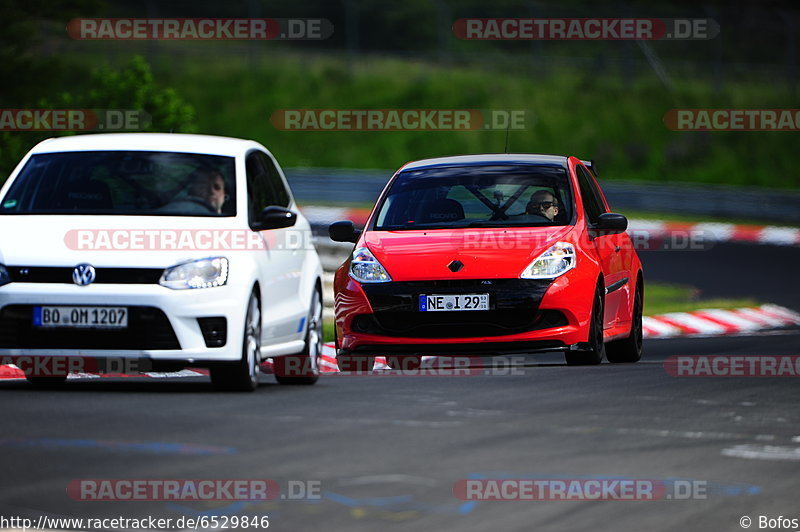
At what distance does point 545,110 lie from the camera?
51344 millimetres

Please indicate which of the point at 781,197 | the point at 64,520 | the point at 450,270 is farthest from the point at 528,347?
the point at 781,197

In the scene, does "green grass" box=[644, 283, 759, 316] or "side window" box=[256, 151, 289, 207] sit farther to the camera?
"green grass" box=[644, 283, 759, 316]

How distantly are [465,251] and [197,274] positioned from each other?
234 centimetres

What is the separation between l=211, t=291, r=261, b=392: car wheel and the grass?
31.2 ft

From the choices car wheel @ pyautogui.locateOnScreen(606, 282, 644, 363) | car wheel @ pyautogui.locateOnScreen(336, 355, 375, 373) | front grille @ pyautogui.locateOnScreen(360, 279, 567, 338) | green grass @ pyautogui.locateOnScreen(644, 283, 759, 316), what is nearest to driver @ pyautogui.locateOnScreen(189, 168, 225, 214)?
front grille @ pyautogui.locateOnScreen(360, 279, 567, 338)

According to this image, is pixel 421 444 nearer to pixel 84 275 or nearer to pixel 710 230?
pixel 84 275

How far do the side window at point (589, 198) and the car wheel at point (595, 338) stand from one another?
90 centimetres

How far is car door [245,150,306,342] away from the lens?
11.3 meters

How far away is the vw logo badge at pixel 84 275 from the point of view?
34.0 ft

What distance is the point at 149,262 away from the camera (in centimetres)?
1041

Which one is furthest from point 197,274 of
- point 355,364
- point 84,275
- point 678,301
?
point 678,301

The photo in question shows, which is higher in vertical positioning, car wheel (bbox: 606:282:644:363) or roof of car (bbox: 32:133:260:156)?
roof of car (bbox: 32:133:260:156)

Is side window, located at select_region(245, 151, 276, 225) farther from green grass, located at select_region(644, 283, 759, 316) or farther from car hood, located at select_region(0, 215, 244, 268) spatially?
green grass, located at select_region(644, 283, 759, 316)

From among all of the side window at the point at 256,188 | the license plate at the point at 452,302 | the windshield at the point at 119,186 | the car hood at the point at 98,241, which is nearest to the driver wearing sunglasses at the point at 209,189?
the windshield at the point at 119,186
